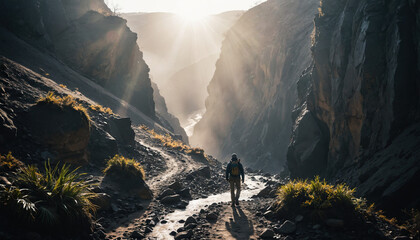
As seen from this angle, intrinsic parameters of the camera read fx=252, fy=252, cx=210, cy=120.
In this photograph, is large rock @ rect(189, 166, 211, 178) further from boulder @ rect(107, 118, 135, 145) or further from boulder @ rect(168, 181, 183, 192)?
Answer: boulder @ rect(107, 118, 135, 145)

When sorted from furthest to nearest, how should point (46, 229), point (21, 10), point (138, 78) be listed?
point (138, 78), point (21, 10), point (46, 229)

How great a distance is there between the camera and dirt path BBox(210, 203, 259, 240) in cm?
763

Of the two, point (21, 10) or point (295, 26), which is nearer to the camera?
point (21, 10)

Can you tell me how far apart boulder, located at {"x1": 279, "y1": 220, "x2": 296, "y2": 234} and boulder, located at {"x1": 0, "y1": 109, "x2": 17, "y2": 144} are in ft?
34.7

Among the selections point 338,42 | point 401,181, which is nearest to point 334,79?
point 338,42

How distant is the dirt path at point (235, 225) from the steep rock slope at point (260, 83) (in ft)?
115

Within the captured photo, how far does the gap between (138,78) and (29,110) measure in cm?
4049

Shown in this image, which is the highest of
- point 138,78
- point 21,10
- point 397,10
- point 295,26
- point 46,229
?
point 295,26

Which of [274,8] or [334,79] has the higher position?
[274,8]

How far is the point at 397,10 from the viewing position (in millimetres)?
12305

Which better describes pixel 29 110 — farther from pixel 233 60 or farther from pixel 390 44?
pixel 233 60

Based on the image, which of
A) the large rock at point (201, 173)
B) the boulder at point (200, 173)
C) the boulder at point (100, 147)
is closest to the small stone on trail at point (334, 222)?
the boulder at point (100, 147)

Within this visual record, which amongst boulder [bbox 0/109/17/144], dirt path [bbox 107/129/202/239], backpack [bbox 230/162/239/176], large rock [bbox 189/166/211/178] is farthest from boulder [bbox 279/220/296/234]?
large rock [bbox 189/166/211/178]

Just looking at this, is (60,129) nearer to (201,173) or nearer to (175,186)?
(175,186)
